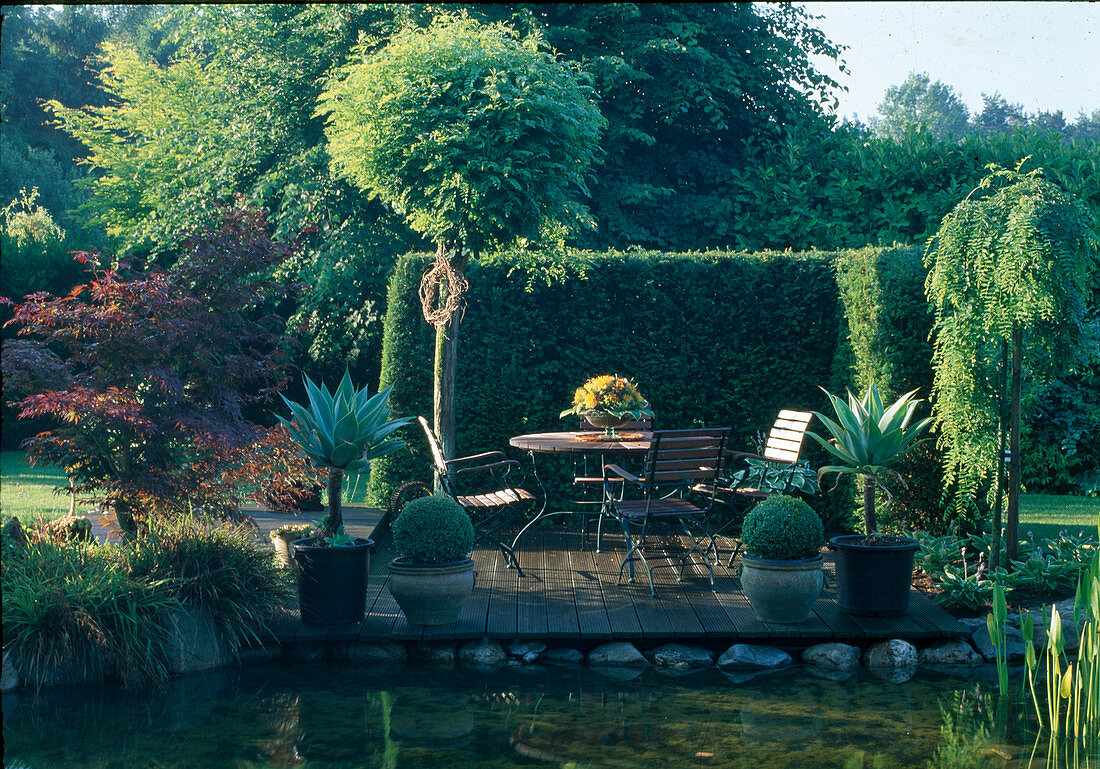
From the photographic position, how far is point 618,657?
507cm

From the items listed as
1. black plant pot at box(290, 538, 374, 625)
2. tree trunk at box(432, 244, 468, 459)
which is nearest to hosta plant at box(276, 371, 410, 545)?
black plant pot at box(290, 538, 374, 625)

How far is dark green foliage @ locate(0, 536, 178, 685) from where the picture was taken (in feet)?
14.7

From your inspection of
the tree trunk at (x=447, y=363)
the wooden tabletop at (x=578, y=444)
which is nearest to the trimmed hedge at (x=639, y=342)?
Answer: the tree trunk at (x=447, y=363)

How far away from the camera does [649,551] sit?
7137 millimetres

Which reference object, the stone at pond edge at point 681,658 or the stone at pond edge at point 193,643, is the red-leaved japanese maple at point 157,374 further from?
the stone at pond edge at point 681,658

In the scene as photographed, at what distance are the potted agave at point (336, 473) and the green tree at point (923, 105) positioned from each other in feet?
145

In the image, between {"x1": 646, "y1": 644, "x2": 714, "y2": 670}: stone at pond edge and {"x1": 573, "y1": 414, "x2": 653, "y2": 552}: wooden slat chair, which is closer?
{"x1": 646, "y1": 644, "x2": 714, "y2": 670}: stone at pond edge

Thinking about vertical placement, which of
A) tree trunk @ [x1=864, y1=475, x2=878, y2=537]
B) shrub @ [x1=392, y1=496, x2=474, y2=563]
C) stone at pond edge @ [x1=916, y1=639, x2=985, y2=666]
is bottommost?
stone at pond edge @ [x1=916, y1=639, x2=985, y2=666]

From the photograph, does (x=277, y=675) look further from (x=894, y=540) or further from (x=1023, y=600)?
(x=1023, y=600)

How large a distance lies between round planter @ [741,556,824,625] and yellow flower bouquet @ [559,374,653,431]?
179cm

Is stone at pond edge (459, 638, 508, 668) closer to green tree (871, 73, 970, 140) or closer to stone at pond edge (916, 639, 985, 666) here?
stone at pond edge (916, 639, 985, 666)

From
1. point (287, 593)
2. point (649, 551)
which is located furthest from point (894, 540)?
point (287, 593)

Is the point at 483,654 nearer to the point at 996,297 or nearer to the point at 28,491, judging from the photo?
the point at 996,297

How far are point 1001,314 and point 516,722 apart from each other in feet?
12.4
